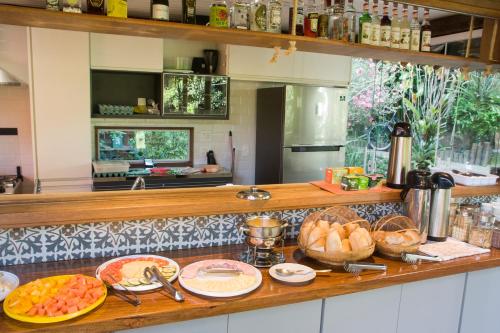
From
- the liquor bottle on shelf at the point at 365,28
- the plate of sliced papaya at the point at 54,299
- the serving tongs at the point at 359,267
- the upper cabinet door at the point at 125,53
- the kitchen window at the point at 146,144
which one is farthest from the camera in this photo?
the kitchen window at the point at 146,144

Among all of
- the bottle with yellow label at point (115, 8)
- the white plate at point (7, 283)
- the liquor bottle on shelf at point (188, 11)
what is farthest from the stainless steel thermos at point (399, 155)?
the white plate at point (7, 283)

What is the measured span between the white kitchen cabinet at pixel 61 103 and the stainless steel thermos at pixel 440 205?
283cm

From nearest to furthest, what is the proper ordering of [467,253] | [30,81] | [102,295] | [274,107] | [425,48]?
[102,295] → [467,253] → [425,48] → [30,81] → [274,107]

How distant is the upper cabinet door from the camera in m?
3.52

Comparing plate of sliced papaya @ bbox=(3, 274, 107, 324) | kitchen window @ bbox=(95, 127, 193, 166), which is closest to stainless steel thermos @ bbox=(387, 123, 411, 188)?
plate of sliced papaya @ bbox=(3, 274, 107, 324)

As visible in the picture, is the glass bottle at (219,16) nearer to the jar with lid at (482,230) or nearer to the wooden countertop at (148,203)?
the wooden countertop at (148,203)

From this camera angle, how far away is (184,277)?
150cm

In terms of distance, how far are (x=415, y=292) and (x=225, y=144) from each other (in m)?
2.98

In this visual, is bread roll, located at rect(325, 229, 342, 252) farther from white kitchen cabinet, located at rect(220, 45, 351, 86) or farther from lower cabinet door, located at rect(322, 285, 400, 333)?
white kitchen cabinet, located at rect(220, 45, 351, 86)

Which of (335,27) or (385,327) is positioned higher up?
(335,27)

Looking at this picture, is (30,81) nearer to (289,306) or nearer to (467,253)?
(289,306)

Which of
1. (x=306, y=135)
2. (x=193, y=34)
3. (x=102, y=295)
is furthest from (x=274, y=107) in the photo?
(x=102, y=295)

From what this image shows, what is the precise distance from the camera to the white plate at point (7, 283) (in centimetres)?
130

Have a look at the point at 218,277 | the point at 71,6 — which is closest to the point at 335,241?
the point at 218,277
